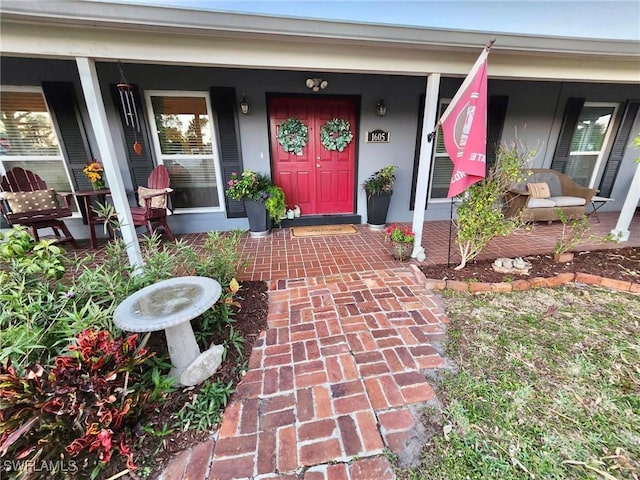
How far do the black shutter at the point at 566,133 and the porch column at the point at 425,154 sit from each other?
3.50m

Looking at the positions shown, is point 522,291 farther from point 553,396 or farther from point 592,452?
point 592,452

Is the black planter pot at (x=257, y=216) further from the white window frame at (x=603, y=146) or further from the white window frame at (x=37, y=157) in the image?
the white window frame at (x=603, y=146)

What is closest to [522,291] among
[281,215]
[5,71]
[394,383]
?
[394,383]

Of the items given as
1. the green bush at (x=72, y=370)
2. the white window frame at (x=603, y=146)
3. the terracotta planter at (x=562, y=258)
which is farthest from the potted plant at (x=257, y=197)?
the white window frame at (x=603, y=146)

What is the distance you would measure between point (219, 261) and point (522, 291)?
115 inches

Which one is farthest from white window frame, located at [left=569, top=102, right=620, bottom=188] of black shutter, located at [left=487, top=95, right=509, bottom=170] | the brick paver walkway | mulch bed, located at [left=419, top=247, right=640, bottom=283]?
the brick paver walkway

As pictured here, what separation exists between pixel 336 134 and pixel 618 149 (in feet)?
17.7

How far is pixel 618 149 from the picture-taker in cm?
492

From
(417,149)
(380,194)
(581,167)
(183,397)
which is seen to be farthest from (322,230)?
(581,167)

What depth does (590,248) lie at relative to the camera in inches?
132

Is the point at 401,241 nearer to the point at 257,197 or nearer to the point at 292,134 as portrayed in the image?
the point at 257,197

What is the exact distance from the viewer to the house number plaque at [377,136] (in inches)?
168

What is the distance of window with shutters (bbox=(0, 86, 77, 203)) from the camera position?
10.9 feet

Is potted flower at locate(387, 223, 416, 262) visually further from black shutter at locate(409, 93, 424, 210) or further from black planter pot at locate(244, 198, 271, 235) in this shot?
black planter pot at locate(244, 198, 271, 235)
